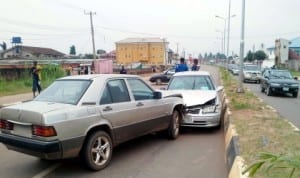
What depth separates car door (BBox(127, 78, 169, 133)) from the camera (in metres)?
6.96

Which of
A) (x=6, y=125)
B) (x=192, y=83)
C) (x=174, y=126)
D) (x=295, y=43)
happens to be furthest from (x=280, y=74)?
(x=295, y=43)

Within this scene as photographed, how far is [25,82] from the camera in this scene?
2711 cm

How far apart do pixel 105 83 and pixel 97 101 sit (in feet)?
1.67

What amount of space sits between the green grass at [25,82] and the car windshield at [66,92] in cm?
1648

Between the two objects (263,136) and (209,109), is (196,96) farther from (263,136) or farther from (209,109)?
(263,136)

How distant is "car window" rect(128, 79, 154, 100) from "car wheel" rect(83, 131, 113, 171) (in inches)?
51.7

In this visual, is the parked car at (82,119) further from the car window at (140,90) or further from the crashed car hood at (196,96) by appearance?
the crashed car hood at (196,96)

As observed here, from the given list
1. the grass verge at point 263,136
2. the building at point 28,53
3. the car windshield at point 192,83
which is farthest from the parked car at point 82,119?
the building at point 28,53

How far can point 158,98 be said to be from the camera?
7.58 meters

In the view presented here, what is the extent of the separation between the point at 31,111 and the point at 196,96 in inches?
207

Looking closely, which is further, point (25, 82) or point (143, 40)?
point (143, 40)

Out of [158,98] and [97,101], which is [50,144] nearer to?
[97,101]

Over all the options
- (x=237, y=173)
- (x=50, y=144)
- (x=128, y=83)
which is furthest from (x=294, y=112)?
(x=50, y=144)

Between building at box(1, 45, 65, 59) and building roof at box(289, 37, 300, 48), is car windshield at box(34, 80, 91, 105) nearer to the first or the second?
building at box(1, 45, 65, 59)
